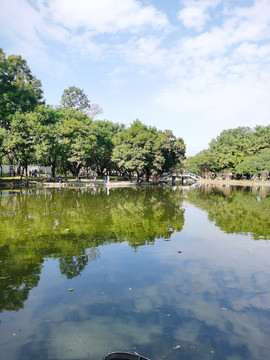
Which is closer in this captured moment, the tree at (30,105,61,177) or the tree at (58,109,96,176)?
the tree at (30,105,61,177)

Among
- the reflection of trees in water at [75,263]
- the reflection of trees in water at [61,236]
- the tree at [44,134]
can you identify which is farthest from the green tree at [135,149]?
the reflection of trees in water at [75,263]

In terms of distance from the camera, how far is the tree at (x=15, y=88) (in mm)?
39000

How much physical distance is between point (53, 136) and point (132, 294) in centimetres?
A: 3726

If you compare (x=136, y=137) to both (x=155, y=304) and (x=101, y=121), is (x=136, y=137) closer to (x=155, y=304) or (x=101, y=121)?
(x=101, y=121)

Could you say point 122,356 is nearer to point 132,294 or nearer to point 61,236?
point 132,294

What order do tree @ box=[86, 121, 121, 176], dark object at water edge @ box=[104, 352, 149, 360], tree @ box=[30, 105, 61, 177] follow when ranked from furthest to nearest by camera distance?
tree @ box=[86, 121, 121, 176] → tree @ box=[30, 105, 61, 177] → dark object at water edge @ box=[104, 352, 149, 360]

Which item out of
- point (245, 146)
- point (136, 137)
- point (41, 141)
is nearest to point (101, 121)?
point (136, 137)

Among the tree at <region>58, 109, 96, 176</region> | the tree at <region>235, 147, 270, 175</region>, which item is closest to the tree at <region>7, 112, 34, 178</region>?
the tree at <region>58, 109, 96, 176</region>

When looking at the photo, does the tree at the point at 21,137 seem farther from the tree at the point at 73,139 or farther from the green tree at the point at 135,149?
the green tree at the point at 135,149

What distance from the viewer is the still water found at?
14.4 feet

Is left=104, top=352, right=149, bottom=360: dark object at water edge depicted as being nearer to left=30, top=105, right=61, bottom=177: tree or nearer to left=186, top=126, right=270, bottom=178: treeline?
left=30, top=105, right=61, bottom=177: tree

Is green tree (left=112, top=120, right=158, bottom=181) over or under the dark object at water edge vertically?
over

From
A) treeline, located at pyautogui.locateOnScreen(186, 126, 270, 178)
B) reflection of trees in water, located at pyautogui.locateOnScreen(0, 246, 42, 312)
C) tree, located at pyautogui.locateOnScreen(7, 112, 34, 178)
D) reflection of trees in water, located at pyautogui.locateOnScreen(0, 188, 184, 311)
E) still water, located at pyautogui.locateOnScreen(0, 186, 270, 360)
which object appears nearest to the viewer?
still water, located at pyautogui.locateOnScreen(0, 186, 270, 360)

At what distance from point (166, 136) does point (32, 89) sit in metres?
26.6
